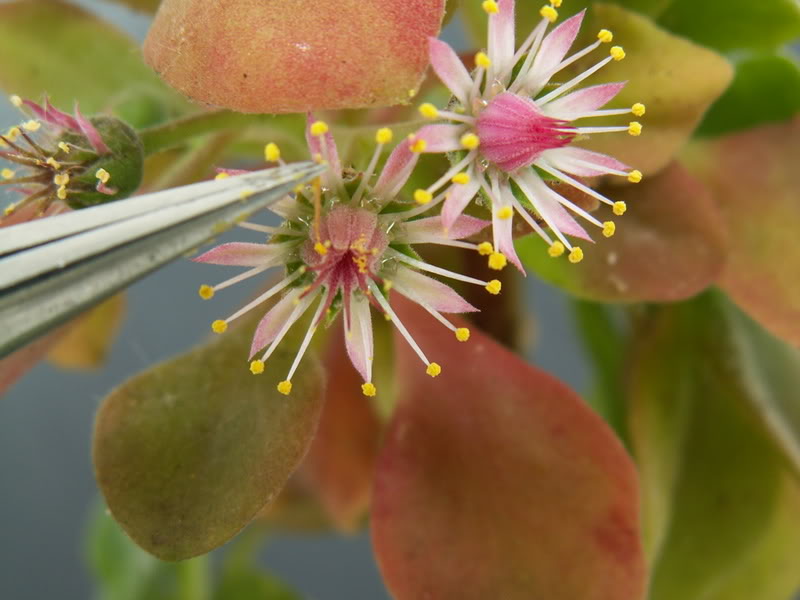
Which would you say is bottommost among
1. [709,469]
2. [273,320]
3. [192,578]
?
[192,578]

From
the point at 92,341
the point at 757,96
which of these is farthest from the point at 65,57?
the point at 757,96

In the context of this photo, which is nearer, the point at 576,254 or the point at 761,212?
the point at 576,254

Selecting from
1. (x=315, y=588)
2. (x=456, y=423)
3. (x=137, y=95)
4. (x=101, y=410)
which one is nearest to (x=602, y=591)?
(x=456, y=423)

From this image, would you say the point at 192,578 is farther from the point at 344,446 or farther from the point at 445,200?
the point at 445,200

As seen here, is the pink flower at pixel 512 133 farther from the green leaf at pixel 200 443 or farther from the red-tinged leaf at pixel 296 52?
the green leaf at pixel 200 443

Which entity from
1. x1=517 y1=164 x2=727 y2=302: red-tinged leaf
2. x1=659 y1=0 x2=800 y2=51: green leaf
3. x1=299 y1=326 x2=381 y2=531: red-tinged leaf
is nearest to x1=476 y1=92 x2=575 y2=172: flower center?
x1=517 y1=164 x2=727 y2=302: red-tinged leaf

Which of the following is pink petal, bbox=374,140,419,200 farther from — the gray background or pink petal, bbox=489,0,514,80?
the gray background

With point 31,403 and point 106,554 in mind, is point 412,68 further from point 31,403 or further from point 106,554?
point 31,403
